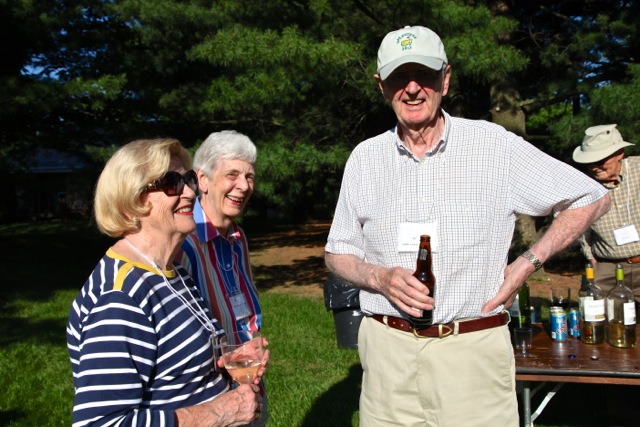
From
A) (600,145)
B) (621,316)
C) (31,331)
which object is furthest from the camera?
(31,331)

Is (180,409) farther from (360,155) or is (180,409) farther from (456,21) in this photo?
(456,21)

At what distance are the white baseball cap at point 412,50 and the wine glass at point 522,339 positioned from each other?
221 centimetres

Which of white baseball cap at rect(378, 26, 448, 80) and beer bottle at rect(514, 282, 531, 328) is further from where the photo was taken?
beer bottle at rect(514, 282, 531, 328)

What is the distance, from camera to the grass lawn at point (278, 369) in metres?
4.78

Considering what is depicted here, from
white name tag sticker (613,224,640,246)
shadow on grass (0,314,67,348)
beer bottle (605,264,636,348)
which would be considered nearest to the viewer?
beer bottle (605,264,636,348)

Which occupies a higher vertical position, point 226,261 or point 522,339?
point 226,261

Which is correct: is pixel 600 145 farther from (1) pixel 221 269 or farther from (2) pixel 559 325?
(1) pixel 221 269

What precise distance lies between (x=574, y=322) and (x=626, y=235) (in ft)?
3.08

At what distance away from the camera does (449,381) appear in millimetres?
2402

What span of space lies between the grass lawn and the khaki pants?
1602 mm

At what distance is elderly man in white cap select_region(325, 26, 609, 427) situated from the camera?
7.76 feet

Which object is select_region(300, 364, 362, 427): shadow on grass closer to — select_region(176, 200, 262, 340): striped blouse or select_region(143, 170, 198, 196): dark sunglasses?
select_region(176, 200, 262, 340): striped blouse

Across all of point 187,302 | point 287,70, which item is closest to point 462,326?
point 187,302

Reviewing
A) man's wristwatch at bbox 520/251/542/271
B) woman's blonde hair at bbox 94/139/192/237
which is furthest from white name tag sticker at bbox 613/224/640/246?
woman's blonde hair at bbox 94/139/192/237
